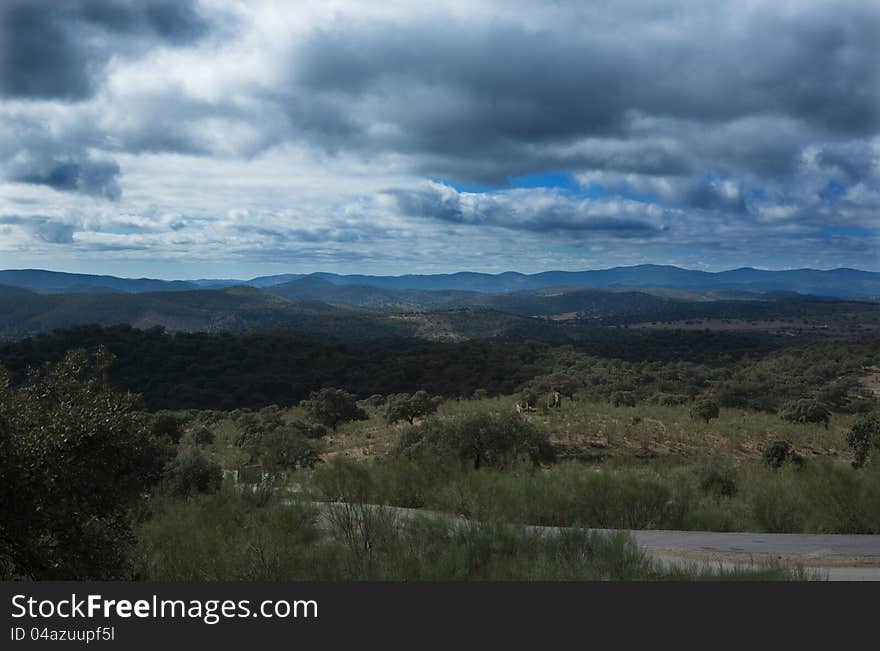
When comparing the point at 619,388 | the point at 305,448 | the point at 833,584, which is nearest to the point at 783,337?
the point at 619,388

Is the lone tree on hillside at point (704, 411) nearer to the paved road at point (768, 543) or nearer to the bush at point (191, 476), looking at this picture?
the paved road at point (768, 543)

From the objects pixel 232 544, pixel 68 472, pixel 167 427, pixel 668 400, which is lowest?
pixel 167 427

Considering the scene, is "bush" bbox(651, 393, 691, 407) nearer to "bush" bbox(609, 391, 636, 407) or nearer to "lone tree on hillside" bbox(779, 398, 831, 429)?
"bush" bbox(609, 391, 636, 407)

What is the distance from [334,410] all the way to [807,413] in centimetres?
2866

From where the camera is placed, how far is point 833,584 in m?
6.12

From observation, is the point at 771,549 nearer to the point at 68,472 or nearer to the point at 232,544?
the point at 232,544

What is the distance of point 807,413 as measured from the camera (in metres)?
32.7

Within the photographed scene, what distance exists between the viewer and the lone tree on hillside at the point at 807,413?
107 feet

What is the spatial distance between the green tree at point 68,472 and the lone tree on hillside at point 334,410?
31.3 m

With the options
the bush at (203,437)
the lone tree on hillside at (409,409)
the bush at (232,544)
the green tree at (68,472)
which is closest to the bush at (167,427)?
the bush at (203,437)

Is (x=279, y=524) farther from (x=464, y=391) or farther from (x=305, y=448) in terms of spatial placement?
(x=464, y=391)

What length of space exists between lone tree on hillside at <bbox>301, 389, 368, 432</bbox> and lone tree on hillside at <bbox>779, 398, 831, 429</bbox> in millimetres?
26210

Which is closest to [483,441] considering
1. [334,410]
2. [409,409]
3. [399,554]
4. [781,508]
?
[781,508]

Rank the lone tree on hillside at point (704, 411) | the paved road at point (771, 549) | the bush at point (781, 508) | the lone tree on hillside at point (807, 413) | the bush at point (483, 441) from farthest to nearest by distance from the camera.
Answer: the lone tree on hillside at point (704, 411) < the lone tree on hillside at point (807, 413) < the bush at point (483, 441) < the bush at point (781, 508) < the paved road at point (771, 549)
